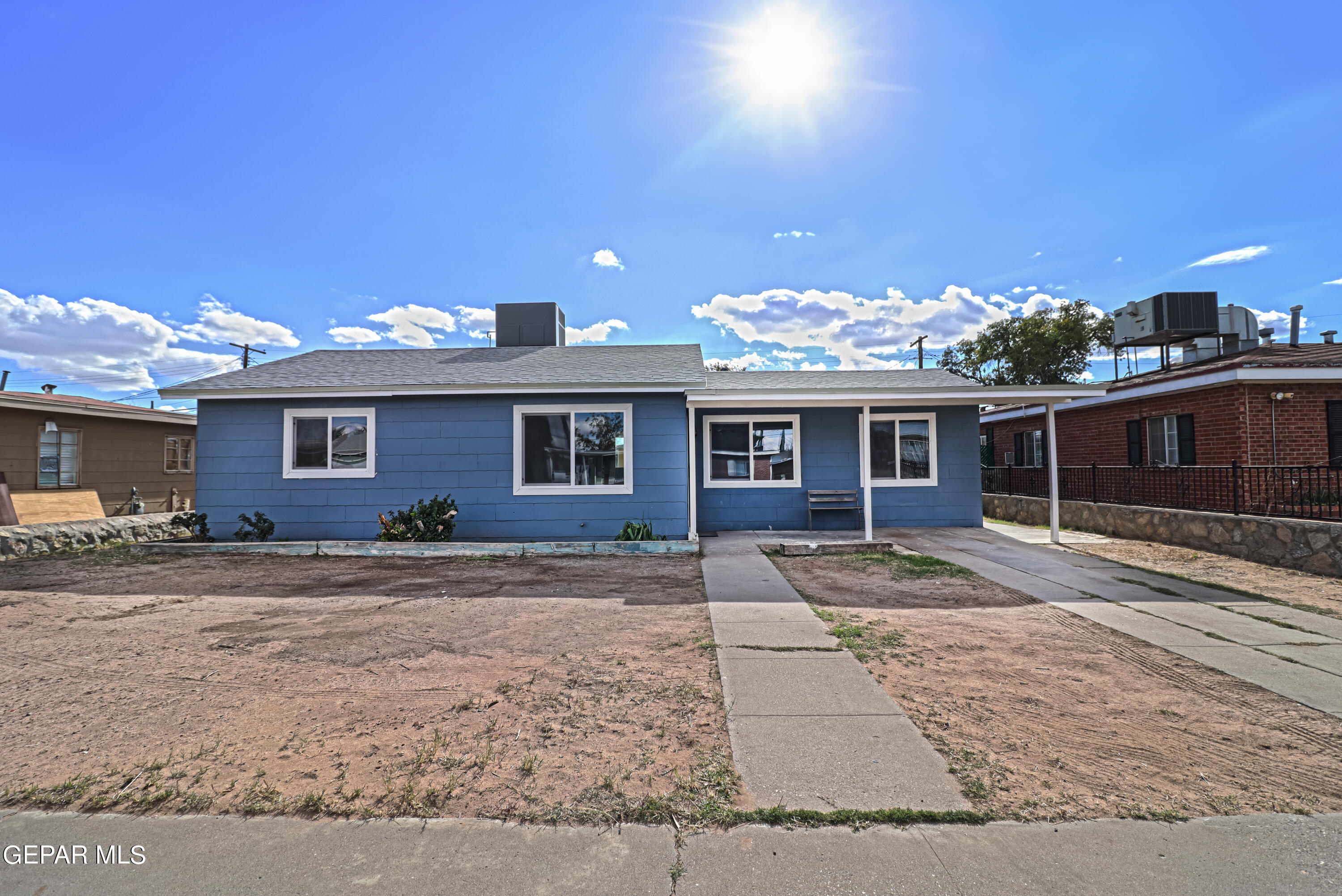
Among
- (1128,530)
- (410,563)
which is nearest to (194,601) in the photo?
(410,563)

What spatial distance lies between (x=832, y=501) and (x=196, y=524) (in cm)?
1170

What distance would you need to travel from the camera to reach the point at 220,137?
1170cm

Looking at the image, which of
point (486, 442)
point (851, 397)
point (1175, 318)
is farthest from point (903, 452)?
point (1175, 318)

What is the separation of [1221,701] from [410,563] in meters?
9.21

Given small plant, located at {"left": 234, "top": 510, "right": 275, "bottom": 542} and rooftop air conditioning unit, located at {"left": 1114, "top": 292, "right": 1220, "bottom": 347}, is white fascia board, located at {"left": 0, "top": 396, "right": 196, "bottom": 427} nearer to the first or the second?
small plant, located at {"left": 234, "top": 510, "right": 275, "bottom": 542}

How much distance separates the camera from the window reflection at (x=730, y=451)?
40.7 ft

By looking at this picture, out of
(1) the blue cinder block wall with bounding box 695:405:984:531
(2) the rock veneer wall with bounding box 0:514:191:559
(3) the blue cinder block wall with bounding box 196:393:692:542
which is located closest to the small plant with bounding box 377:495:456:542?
(3) the blue cinder block wall with bounding box 196:393:692:542

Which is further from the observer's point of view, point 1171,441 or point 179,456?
point 179,456

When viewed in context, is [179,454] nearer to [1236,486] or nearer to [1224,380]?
[1236,486]

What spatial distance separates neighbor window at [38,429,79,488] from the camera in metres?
13.3

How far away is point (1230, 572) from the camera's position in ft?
27.1

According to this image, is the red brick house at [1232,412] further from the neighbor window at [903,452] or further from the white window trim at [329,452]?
the white window trim at [329,452]

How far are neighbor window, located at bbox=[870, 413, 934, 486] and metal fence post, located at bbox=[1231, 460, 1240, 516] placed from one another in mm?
4503

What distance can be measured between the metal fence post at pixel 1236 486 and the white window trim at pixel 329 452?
14192 millimetres
